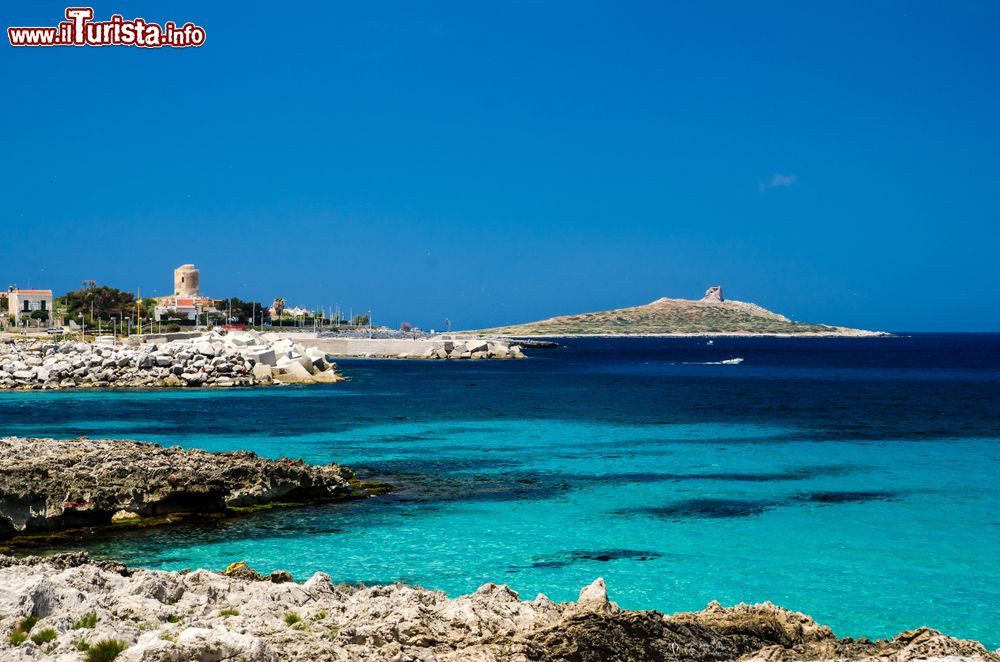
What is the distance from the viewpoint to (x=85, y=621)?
642 cm

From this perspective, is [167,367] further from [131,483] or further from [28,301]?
[28,301]

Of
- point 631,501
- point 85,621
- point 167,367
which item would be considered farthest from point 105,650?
point 167,367

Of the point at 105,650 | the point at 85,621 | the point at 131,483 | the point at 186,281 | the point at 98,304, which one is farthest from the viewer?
the point at 186,281

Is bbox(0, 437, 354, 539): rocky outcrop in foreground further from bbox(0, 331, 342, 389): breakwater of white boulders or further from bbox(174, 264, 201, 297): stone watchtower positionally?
bbox(174, 264, 201, 297): stone watchtower

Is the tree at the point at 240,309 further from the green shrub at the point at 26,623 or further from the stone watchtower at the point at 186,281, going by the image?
the green shrub at the point at 26,623

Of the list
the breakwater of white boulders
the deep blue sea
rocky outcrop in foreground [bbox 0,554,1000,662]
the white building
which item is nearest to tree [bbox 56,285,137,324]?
the white building

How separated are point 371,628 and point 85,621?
2.02 metres

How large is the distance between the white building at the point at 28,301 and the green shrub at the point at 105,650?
108560 millimetres

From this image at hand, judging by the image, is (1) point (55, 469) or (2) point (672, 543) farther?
(1) point (55, 469)

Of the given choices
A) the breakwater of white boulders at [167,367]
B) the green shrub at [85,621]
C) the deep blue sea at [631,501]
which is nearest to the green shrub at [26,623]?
the green shrub at [85,621]

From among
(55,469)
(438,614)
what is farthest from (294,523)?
(438,614)

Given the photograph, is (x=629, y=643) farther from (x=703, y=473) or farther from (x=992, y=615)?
(x=703, y=473)

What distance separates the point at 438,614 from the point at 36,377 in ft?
143

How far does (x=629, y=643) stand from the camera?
6191 millimetres
